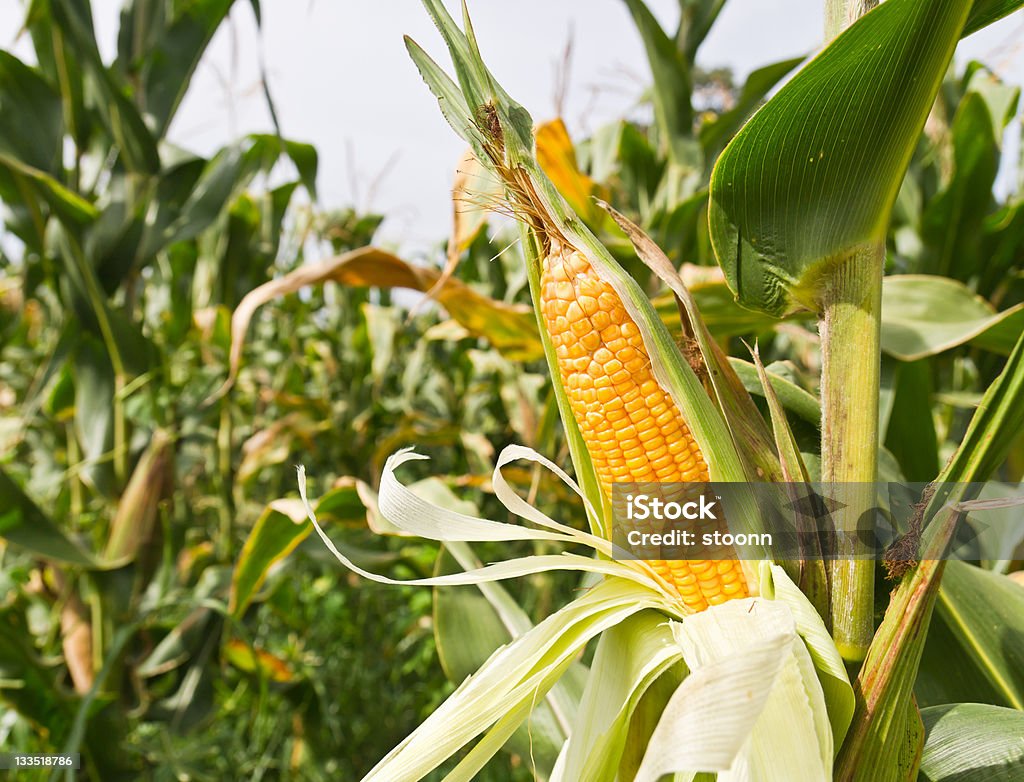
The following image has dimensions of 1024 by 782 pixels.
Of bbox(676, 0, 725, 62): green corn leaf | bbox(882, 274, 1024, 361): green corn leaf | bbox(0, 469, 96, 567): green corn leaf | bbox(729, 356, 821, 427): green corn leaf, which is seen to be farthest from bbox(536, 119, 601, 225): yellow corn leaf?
bbox(0, 469, 96, 567): green corn leaf

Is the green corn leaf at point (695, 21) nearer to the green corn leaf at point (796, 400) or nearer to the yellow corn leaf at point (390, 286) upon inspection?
the yellow corn leaf at point (390, 286)

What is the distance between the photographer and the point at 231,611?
35.8 inches

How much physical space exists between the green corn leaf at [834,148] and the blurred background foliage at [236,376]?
0.16 metres

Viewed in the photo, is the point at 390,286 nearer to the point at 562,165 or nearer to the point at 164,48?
the point at 562,165

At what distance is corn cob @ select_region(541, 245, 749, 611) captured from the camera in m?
0.39

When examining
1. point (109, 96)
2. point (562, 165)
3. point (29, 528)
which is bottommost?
point (29, 528)

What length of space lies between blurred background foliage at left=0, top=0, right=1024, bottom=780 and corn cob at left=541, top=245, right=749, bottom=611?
0.11 m

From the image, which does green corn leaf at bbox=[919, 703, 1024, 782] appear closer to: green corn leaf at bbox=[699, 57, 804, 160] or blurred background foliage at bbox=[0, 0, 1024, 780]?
blurred background foliage at bbox=[0, 0, 1024, 780]

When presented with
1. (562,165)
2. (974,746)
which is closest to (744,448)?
(974,746)

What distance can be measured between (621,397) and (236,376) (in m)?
1.17

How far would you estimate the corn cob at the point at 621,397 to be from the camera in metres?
0.39

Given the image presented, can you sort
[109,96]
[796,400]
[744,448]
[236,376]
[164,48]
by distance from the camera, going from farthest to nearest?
1. [236,376]
2. [164,48]
3. [109,96]
4. [796,400]
5. [744,448]

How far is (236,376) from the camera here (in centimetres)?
140

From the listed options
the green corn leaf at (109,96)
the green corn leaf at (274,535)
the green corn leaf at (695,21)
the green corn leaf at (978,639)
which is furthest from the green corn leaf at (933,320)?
the green corn leaf at (109,96)
